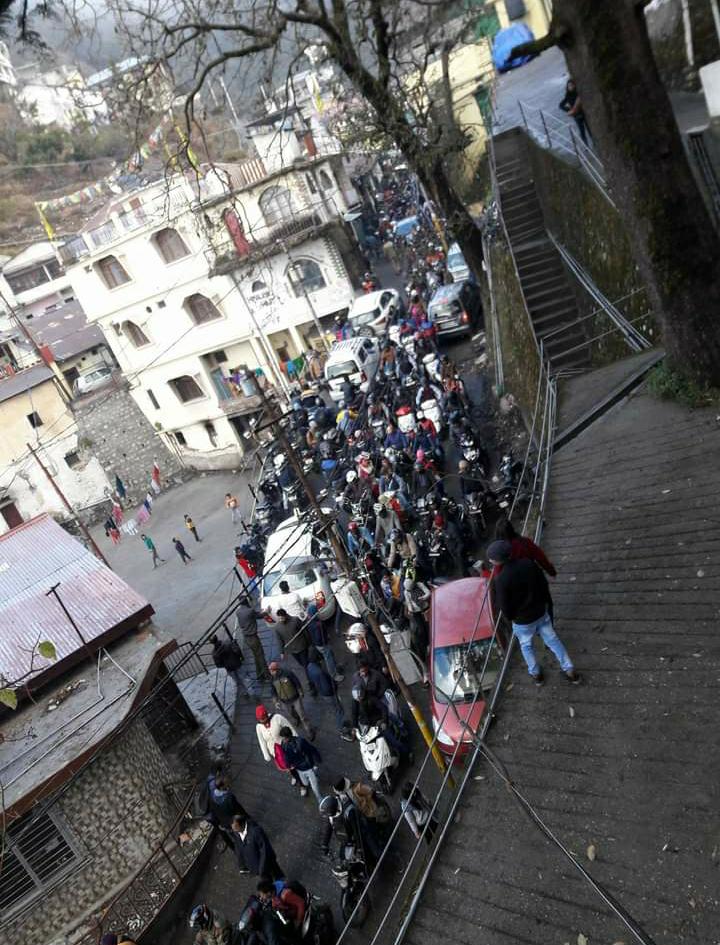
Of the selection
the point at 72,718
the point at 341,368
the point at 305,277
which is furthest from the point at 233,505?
the point at 72,718

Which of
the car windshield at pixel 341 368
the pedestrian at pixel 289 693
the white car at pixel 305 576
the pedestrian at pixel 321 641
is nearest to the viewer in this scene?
the pedestrian at pixel 289 693

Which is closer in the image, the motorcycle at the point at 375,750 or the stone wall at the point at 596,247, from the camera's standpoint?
the motorcycle at the point at 375,750

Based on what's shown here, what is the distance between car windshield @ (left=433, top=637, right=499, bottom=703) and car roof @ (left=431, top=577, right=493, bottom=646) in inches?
4.0

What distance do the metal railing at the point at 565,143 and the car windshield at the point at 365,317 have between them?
28.2 feet

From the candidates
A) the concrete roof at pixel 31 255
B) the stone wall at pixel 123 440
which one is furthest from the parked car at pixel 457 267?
the concrete roof at pixel 31 255

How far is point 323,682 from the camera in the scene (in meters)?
12.0

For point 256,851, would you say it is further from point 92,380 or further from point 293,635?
point 92,380

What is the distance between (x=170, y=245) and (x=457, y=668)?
96.4 ft

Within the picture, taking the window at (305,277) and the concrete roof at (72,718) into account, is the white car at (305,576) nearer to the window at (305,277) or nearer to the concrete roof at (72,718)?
the concrete roof at (72,718)

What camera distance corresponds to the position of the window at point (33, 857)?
32.0 ft

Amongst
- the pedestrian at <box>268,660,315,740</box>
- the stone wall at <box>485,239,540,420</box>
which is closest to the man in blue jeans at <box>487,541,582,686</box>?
the pedestrian at <box>268,660,315,740</box>

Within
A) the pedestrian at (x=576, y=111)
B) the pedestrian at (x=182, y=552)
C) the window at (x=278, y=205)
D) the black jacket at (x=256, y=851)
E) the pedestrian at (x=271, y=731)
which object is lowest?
the pedestrian at (x=182, y=552)

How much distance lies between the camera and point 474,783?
598 centimetres

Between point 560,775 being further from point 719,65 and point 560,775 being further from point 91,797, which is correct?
point 719,65
